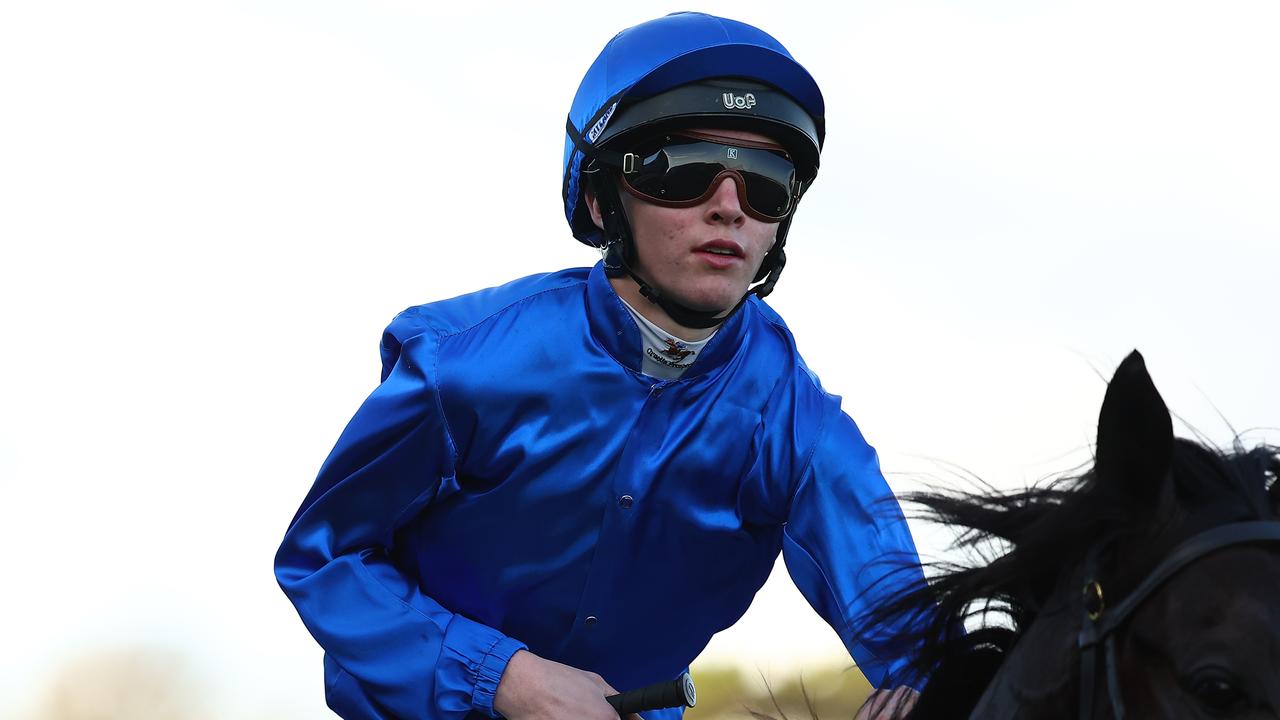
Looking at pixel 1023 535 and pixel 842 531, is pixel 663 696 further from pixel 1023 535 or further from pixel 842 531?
pixel 1023 535

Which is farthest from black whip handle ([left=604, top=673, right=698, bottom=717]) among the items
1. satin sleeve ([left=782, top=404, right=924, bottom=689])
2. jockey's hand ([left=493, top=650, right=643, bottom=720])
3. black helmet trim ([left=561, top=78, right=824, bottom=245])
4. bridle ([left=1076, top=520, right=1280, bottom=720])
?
black helmet trim ([left=561, top=78, right=824, bottom=245])

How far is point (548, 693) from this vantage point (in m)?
3.27

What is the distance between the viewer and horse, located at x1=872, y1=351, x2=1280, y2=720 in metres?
1.98

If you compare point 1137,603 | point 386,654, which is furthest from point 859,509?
point 1137,603

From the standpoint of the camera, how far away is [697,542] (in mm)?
3623

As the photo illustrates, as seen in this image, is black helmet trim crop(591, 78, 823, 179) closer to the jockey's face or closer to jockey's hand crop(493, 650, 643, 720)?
the jockey's face

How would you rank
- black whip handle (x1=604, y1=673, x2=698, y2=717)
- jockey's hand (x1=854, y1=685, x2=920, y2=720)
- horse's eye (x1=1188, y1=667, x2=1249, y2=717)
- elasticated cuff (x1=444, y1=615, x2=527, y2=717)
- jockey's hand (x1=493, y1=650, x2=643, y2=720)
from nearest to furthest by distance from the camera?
horse's eye (x1=1188, y1=667, x2=1249, y2=717), jockey's hand (x1=854, y1=685, x2=920, y2=720), black whip handle (x1=604, y1=673, x2=698, y2=717), jockey's hand (x1=493, y1=650, x2=643, y2=720), elasticated cuff (x1=444, y1=615, x2=527, y2=717)

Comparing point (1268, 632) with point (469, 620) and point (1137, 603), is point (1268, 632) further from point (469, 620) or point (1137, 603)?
point (469, 620)

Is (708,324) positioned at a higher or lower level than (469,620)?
higher

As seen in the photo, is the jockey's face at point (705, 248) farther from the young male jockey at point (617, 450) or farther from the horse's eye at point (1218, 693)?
the horse's eye at point (1218, 693)

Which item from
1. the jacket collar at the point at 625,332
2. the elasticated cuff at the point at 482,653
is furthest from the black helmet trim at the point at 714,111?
the elasticated cuff at the point at 482,653

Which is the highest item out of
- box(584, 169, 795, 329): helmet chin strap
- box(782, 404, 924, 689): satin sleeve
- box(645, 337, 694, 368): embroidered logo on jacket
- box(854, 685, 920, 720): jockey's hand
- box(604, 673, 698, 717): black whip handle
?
box(584, 169, 795, 329): helmet chin strap

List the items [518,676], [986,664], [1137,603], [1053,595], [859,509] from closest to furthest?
[1137,603] → [1053,595] → [986,664] → [518,676] → [859,509]

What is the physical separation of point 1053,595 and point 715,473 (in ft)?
4.59
